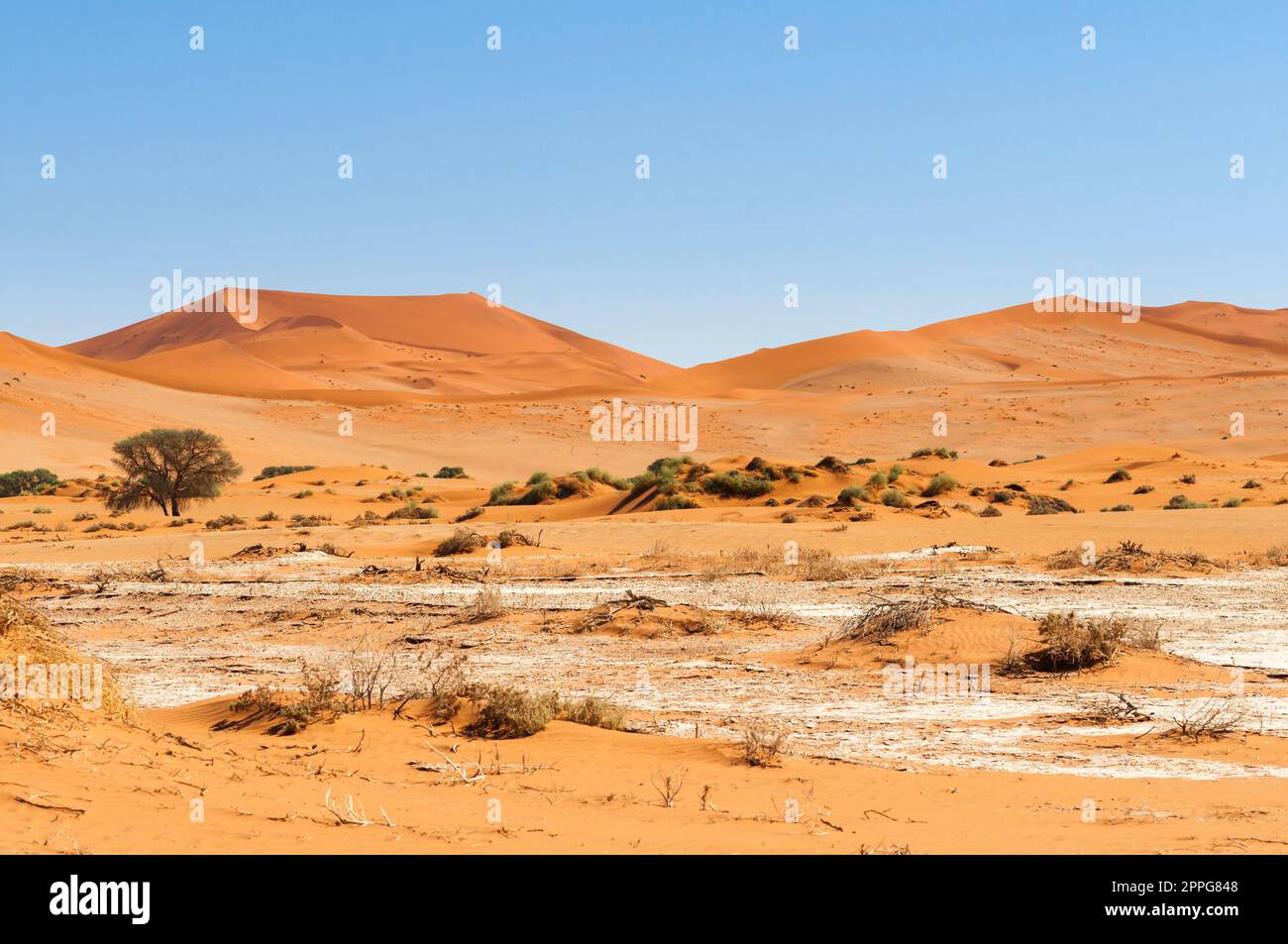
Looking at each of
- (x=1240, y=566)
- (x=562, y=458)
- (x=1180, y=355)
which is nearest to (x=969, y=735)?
(x=1240, y=566)

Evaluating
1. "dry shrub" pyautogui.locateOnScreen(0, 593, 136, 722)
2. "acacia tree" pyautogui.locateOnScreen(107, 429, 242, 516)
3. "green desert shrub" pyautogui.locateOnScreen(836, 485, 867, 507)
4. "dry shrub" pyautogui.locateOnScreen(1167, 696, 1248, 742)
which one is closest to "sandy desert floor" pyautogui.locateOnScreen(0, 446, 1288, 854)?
"dry shrub" pyautogui.locateOnScreen(1167, 696, 1248, 742)

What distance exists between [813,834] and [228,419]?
264ft

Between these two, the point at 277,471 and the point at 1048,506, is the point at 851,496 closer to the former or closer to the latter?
the point at 1048,506

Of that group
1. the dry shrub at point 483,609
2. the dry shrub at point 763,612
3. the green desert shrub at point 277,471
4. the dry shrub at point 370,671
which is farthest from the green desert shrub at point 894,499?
the green desert shrub at point 277,471

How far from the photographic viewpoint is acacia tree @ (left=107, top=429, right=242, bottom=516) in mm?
40094

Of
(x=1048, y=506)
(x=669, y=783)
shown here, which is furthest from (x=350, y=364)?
(x=669, y=783)

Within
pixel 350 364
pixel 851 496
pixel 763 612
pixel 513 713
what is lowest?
pixel 513 713

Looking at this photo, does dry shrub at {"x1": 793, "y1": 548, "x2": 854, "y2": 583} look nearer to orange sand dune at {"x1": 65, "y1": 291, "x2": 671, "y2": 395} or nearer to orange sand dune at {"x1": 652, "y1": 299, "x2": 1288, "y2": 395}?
orange sand dune at {"x1": 652, "y1": 299, "x2": 1288, "y2": 395}

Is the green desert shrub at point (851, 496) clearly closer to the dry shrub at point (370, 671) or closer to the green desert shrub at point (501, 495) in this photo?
the green desert shrub at point (501, 495)

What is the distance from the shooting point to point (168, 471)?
40656 mm
